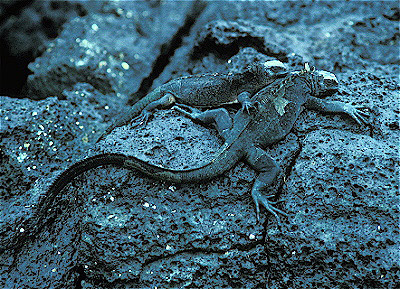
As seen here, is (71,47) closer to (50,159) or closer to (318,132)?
(50,159)

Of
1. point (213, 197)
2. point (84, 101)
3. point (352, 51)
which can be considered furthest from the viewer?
point (352, 51)

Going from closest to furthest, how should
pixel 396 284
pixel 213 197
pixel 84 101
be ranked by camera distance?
pixel 396 284 → pixel 213 197 → pixel 84 101

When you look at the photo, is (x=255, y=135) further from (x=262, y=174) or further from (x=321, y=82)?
(x=321, y=82)

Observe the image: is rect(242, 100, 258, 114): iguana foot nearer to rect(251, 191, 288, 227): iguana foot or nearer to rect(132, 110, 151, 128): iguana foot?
rect(251, 191, 288, 227): iguana foot

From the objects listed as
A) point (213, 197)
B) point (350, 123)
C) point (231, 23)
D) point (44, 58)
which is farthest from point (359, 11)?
point (44, 58)

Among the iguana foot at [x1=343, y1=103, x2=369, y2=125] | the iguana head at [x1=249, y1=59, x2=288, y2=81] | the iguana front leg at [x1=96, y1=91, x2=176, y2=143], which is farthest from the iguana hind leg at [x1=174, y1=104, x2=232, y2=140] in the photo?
the iguana foot at [x1=343, y1=103, x2=369, y2=125]

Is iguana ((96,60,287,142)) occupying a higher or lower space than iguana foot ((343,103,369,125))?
lower

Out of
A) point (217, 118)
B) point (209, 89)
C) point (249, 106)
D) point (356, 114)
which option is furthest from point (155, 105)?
point (356, 114)
